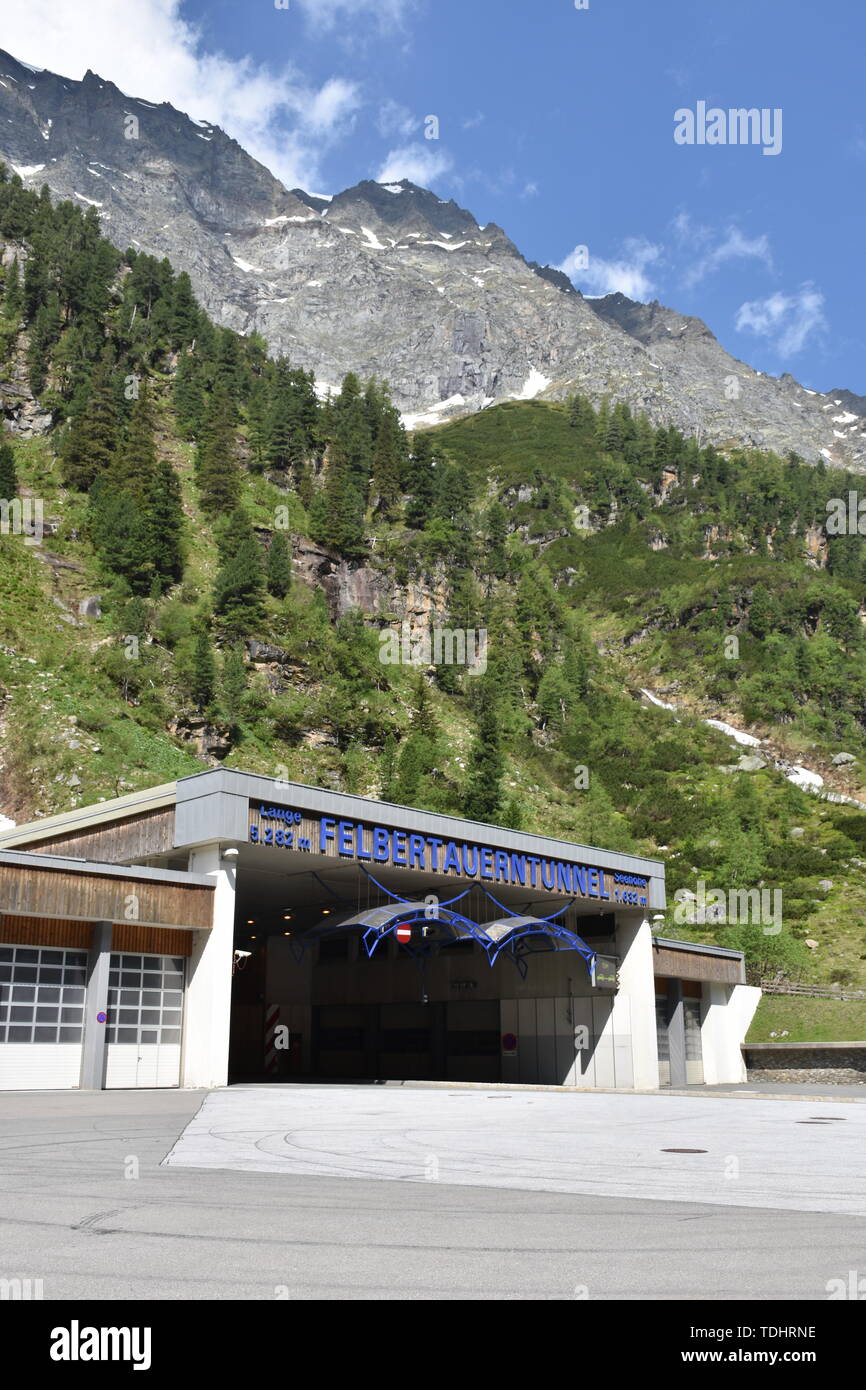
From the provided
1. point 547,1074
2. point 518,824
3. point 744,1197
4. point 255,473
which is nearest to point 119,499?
point 255,473

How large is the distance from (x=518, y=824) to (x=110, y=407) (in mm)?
53909

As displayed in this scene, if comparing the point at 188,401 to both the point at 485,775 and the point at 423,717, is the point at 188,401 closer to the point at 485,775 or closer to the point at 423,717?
the point at 423,717

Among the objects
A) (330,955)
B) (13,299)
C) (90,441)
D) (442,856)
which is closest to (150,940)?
(442,856)

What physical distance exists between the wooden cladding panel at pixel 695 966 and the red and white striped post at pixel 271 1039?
50.1ft

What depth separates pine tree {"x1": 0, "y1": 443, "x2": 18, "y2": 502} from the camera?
7869 centimetres

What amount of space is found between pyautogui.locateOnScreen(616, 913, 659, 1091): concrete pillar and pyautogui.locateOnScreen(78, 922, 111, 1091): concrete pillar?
20.5 metres

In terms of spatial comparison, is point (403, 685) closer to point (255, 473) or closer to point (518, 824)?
point (518, 824)

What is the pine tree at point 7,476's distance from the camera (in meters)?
78.7

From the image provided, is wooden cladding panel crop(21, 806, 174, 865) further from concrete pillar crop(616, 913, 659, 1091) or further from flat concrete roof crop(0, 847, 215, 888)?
concrete pillar crop(616, 913, 659, 1091)

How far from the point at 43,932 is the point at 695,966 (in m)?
29.3

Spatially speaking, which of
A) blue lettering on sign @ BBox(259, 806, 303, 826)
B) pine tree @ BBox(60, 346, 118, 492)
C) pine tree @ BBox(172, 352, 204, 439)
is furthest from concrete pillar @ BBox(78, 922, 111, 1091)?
pine tree @ BBox(172, 352, 204, 439)

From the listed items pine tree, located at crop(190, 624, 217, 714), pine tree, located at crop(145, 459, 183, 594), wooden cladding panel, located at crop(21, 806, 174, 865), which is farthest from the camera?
pine tree, located at crop(145, 459, 183, 594)

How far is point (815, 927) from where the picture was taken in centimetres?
6769

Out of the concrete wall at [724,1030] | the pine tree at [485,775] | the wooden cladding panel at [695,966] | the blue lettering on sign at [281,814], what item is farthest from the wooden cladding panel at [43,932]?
the pine tree at [485,775]
